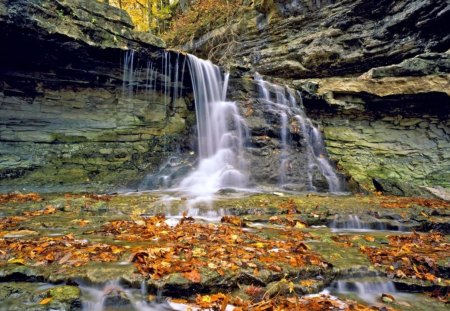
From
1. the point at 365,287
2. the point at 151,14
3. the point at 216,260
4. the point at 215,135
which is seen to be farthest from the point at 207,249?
the point at 151,14

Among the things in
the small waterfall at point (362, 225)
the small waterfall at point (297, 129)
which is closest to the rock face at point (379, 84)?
the small waterfall at point (297, 129)

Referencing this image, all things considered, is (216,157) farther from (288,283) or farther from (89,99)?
(288,283)

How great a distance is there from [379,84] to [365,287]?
9.61 metres

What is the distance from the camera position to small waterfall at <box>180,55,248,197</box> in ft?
31.7

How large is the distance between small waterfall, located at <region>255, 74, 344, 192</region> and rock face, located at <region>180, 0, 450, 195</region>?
56 centimetres

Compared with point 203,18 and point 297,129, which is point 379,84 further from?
A: point 203,18

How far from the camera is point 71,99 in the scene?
10219 millimetres

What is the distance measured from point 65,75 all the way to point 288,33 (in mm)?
9853

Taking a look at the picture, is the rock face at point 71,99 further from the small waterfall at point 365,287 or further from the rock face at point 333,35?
the small waterfall at point 365,287

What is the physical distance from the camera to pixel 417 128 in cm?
1147

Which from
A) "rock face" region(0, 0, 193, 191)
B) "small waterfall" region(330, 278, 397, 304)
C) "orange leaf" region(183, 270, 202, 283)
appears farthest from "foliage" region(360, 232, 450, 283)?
"rock face" region(0, 0, 193, 191)

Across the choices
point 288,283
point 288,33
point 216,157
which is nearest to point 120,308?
point 288,283

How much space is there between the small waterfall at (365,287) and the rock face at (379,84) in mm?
6578

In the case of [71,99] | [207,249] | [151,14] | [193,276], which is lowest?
[193,276]
